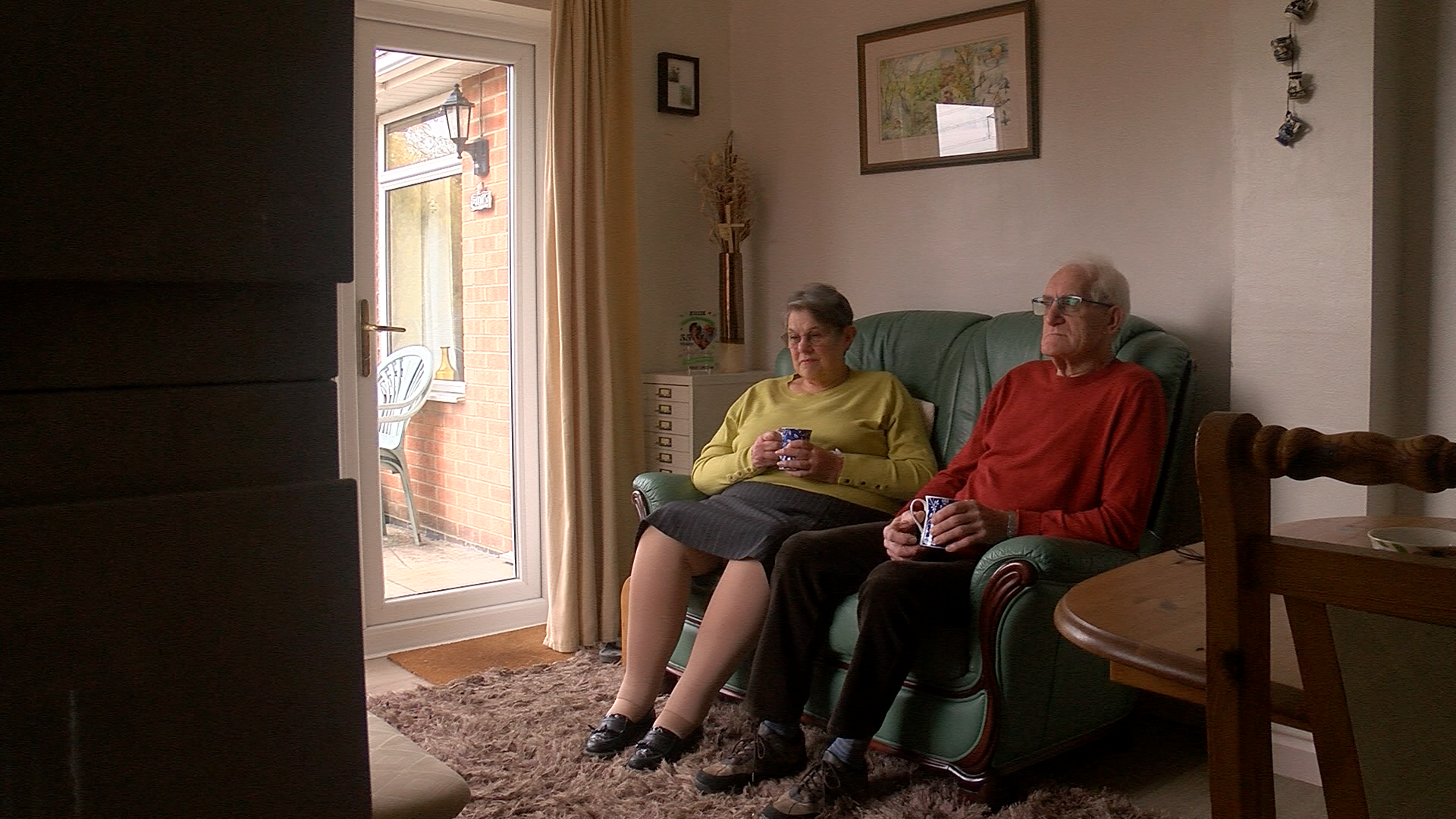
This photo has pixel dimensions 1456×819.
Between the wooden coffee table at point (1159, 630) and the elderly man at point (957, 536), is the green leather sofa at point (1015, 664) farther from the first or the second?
the wooden coffee table at point (1159, 630)

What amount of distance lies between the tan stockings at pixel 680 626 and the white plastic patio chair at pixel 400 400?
41.8 inches

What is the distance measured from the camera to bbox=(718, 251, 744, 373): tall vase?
12.5 ft

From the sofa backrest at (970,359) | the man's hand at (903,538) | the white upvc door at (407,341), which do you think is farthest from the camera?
the white upvc door at (407,341)

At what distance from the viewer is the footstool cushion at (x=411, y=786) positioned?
0.81m

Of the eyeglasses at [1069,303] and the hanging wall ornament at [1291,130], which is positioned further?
the eyeglasses at [1069,303]

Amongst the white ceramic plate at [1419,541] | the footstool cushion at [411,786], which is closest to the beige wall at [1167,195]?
the white ceramic plate at [1419,541]

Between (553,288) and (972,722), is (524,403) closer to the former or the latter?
(553,288)

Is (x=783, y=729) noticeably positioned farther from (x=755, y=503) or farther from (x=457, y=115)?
(x=457, y=115)

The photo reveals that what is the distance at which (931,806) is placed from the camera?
222 centimetres

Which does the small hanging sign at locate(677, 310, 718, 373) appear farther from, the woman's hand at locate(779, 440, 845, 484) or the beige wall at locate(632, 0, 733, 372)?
the woman's hand at locate(779, 440, 845, 484)

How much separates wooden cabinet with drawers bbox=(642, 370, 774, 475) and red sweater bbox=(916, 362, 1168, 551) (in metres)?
1.14

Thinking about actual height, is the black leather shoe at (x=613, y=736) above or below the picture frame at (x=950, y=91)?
below

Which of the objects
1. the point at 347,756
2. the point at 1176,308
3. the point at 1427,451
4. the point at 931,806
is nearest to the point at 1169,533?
the point at 1176,308

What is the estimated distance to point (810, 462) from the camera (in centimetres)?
269
